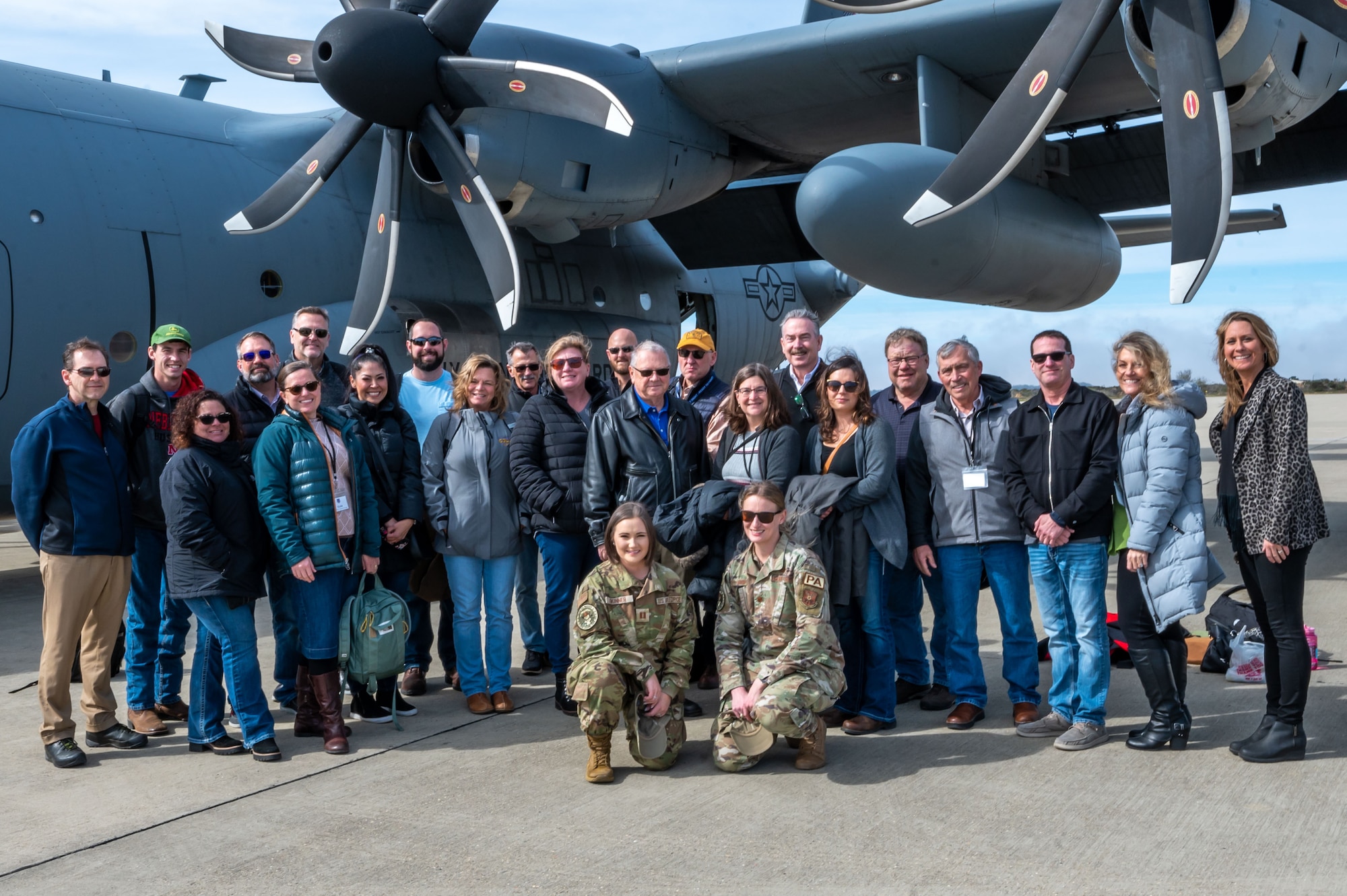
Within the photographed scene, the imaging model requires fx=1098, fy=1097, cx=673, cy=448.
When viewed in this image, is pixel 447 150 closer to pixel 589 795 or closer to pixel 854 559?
pixel 854 559

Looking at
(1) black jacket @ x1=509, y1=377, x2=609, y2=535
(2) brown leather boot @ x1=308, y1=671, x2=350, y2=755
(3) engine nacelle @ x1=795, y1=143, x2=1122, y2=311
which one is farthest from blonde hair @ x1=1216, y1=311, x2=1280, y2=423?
(2) brown leather boot @ x1=308, y1=671, x2=350, y2=755

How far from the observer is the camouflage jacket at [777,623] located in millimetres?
3982

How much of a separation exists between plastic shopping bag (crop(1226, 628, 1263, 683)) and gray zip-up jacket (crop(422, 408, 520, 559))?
3.32 meters

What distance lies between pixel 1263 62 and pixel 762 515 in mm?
4371

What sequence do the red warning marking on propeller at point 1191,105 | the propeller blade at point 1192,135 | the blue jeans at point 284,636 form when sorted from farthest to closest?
the red warning marking on propeller at point 1191,105
the propeller blade at point 1192,135
the blue jeans at point 284,636

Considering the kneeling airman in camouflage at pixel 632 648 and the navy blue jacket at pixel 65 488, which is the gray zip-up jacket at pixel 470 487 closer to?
the kneeling airman in camouflage at pixel 632 648

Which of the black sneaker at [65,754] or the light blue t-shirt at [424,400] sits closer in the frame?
the black sneaker at [65,754]

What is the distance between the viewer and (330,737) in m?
4.29

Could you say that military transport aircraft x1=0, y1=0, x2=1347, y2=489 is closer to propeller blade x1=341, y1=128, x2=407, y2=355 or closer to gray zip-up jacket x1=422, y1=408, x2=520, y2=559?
propeller blade x1=341, y1=128, x2=407, y2=355

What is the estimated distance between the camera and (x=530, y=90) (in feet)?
23.6

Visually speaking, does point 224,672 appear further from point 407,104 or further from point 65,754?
point 407,104

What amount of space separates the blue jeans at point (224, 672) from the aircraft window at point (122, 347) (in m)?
3.65

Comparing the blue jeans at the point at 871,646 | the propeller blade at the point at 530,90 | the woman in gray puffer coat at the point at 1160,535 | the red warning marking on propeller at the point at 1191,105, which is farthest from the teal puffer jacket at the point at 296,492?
the red warning marking on propeller at the point at 1191,105

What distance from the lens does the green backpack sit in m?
4.46
